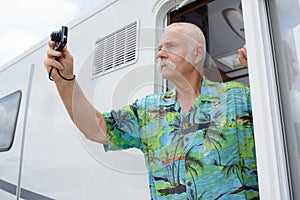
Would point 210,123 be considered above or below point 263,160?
above

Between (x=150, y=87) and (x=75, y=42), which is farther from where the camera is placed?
(x=75, y=42)

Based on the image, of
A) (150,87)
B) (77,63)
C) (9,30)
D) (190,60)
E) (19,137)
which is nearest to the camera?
(190,60)

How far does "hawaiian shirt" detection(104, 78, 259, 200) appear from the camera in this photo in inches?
41.2

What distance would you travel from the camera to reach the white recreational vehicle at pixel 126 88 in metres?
0.80

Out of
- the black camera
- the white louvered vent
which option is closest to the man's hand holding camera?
the black camera

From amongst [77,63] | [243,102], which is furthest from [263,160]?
[77,63]

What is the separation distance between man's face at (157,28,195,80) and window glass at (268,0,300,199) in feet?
1.37

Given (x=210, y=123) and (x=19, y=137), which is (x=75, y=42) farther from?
(x=210, y=123)

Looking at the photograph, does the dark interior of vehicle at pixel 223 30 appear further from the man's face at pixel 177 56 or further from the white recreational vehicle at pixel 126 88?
the man's face at pixel 177 56

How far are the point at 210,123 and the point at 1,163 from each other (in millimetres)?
2219

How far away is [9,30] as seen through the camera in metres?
5.02

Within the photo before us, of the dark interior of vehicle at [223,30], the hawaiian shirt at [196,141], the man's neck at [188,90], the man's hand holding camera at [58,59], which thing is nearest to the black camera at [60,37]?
the man's hand holding camera at [58,59]

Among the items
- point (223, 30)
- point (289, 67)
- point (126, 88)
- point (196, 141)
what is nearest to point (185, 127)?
point (196, 141)

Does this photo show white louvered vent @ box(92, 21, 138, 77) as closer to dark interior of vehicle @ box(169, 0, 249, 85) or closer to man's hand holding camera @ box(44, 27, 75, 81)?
dark interior of vehicle @ box(169, 0, 249, 85)
